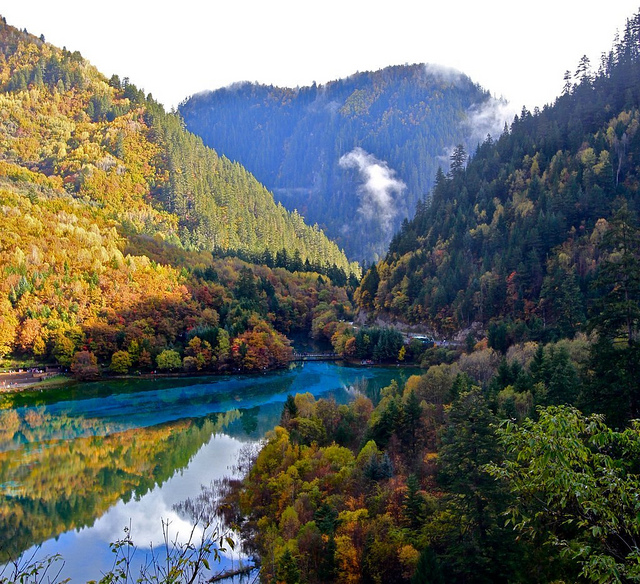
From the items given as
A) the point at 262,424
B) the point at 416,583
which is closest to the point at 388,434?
the point at 416,583

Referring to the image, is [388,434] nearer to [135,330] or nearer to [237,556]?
[237,556]

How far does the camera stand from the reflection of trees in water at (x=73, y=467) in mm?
28656

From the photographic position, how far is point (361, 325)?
82250mm

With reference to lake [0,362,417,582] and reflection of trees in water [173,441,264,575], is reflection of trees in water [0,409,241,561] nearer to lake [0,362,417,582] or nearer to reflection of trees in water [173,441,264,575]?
lake [0,362,417,582]

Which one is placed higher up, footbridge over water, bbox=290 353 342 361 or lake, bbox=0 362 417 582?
footbridge over water, bbox=290 353 342 361

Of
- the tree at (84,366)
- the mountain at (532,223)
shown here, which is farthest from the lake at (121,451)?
the mountain at (532,223)

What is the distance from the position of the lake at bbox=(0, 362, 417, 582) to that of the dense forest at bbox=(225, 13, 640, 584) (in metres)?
5.20

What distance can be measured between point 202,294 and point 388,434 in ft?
176

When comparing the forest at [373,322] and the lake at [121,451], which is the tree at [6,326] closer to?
the forest at [373,322]

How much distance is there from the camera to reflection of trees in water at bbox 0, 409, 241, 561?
2866cm

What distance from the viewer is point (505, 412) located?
81.6ft

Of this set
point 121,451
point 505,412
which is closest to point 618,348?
point 505,412

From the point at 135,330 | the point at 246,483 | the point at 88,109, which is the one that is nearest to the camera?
the point at 246,483

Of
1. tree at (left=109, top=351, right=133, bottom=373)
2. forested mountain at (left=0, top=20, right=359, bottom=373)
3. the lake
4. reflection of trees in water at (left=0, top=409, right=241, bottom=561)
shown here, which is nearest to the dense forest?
the lake
